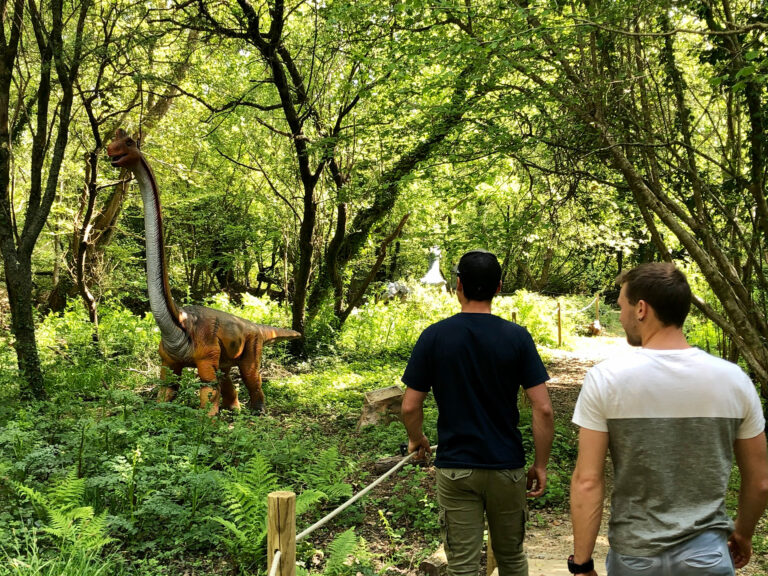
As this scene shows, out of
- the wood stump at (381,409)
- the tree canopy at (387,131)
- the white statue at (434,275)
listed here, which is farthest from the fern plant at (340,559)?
the white statue at (434,275)

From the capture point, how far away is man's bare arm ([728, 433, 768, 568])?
187cm

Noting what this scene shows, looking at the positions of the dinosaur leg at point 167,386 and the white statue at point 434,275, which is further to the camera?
the white statue at point 434,275

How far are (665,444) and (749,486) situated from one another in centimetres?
39

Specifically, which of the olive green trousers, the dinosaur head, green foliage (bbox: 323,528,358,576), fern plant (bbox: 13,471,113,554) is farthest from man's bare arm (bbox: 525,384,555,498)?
the dinosaur head

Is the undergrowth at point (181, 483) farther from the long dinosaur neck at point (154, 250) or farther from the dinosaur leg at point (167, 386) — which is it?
the long dinosaur neck at point (154, 250)

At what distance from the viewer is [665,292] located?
1845mm

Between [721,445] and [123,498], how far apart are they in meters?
3.80

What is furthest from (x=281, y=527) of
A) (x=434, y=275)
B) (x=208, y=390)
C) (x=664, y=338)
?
(x=434, y=275)

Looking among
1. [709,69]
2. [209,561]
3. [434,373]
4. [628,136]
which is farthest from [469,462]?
[709,69]

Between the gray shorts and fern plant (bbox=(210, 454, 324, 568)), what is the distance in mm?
2314

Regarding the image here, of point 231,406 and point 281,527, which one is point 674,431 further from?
point 231,406

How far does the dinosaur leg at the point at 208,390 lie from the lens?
6.61 m

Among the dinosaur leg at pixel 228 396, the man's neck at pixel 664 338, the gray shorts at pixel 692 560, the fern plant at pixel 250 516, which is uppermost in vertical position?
the man's neck at pixel 664 338

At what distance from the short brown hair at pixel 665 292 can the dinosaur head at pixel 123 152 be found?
18.8ft
